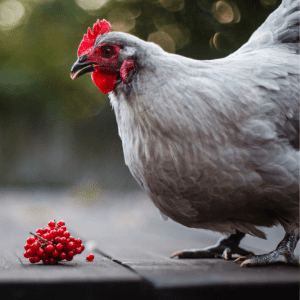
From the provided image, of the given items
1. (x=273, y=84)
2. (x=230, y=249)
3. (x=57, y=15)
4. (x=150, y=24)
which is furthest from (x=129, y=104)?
(x=57, y=15)

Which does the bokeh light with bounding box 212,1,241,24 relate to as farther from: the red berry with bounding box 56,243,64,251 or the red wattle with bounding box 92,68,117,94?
the red berry with bounding box 56,243,64,251

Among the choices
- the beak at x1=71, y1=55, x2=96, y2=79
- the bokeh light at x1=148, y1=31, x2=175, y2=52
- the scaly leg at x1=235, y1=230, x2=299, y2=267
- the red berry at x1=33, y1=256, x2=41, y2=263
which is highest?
the bokeh light at x1=148, y1=31, x2=175, y2=52

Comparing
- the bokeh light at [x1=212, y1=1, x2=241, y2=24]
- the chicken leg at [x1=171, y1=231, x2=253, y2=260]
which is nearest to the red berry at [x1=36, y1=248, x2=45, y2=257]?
the chicken leg at [x1=171, y1=231, x2=253, y2=260]

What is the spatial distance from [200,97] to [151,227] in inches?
121

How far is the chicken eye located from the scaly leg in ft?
3.39

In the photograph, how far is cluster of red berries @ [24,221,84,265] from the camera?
67.4 inches

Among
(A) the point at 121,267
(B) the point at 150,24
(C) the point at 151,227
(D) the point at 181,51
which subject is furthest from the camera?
(B) the point at 150,24

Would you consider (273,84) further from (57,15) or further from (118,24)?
(57,15)

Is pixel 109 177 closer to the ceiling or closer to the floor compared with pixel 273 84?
closer to the floor

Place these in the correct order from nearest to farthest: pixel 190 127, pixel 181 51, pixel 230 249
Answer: pixel 190 127, pixel 230 249, pixel 181 51

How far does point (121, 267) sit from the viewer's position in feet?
5.34

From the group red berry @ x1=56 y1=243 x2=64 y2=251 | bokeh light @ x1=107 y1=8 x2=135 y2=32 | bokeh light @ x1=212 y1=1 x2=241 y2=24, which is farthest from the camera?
bokeh light @ x1=107 y1=8 x2=135 y2=32

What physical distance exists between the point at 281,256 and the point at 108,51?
1.14 metres

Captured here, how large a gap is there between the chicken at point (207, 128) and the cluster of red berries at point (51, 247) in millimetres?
448
